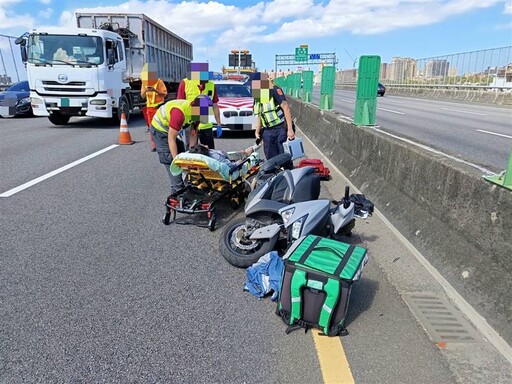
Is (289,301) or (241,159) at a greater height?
(241,159)

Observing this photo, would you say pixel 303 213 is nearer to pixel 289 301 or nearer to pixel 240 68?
pixel 289 301

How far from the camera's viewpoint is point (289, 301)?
2.82 m

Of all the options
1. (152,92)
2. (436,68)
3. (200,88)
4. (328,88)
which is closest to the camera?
(200,88)

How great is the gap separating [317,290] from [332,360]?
1.45 ft

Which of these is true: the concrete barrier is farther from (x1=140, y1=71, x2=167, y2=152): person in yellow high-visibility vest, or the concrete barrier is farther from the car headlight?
the car headlight

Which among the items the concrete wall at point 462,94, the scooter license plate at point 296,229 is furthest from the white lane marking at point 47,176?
the concrete wall at point 462,94

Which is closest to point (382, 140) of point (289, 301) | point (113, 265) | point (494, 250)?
point (494, 250)

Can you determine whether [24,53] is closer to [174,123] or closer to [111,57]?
[111,57]

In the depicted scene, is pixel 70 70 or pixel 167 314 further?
pixel 70 70

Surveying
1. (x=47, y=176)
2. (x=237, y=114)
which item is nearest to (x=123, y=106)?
(x=237, y=114)

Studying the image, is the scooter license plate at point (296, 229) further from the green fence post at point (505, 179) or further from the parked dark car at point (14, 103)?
the parked dark car at point (14, 103)

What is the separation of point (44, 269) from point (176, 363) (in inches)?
75.2

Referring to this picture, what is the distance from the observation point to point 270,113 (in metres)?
6.16

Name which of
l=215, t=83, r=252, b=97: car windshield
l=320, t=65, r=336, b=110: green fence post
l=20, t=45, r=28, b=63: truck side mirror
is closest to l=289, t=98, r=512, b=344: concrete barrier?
l=320, t=65, r=336, b=110: green fence post
